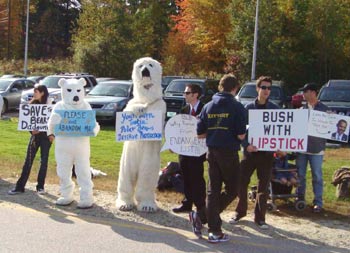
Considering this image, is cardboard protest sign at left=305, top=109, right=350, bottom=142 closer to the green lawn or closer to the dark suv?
the green lawn

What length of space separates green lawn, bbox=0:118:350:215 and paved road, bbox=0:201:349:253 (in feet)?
6.49

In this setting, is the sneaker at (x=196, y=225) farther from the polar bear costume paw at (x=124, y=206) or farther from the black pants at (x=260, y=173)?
the polar bear costume paw at (x=124, y=206)

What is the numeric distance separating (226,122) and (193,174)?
1.39 m

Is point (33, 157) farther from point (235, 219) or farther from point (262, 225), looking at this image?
point (262, 225)

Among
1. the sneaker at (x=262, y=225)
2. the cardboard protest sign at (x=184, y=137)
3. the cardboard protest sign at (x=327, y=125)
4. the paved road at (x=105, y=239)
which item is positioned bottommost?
the paved road at (x=105, y=239)

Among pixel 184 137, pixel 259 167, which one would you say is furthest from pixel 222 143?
pixel 184 137

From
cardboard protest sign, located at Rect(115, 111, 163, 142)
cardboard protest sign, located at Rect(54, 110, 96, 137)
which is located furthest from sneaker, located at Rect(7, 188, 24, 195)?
cardboard protest sign, located at Rect(115, 111, 163, 142)

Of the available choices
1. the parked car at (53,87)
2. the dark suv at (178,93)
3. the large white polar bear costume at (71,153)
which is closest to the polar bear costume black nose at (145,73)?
the large white polar bear costume at (71,153)

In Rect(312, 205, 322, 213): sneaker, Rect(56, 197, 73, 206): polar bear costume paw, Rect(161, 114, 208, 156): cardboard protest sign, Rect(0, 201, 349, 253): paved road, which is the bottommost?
Rect(0, 201, 349, 253): paved road

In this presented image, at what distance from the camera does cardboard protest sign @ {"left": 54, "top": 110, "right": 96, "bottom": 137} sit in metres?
7.54

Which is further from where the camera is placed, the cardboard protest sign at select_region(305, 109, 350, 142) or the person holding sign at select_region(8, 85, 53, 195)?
the person holding sign at select_region(8, 85, 53, 195)

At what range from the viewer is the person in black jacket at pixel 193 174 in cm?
708

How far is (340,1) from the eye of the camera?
32.2m

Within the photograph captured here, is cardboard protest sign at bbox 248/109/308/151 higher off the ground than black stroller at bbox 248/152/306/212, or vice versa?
cardboard protest sign at bbox 248/109/308/151
